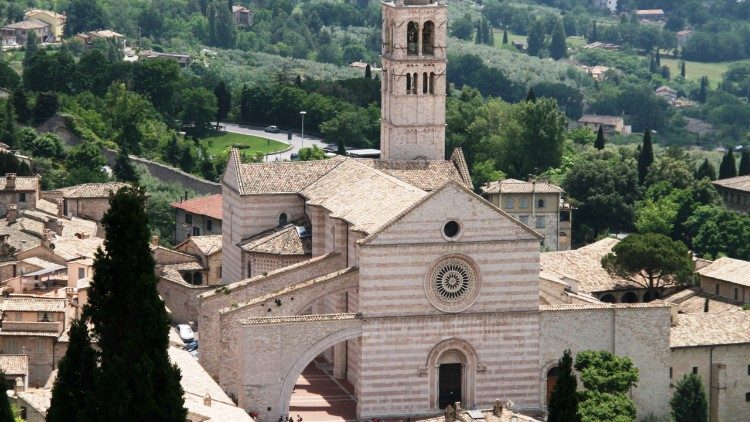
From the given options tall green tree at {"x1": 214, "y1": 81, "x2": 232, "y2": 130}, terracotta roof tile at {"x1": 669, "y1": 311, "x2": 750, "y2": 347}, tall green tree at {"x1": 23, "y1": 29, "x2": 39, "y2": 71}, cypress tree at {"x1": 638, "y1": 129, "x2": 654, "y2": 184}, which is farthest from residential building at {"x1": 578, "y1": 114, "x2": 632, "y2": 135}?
terracotta roof tile at {"x1": 669, "y1": 311, "x2": 750, "y2": 347}

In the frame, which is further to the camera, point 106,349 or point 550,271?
point 550,271

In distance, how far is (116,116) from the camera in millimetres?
123688

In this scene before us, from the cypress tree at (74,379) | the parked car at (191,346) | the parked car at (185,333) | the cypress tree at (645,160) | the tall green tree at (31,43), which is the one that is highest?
the tall green tree at (31,43)

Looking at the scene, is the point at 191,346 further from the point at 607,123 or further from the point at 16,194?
the point at 607,123

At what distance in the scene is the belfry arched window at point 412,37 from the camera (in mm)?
87294

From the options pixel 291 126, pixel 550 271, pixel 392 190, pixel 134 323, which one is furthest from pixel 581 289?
pixel 291 126

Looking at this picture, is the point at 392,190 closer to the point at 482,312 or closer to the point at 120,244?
the point at 482,312

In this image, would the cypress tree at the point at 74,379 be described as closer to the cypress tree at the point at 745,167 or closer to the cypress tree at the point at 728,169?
the cypress tree at the point at 728,169

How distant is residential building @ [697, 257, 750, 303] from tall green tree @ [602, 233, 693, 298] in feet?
2.38

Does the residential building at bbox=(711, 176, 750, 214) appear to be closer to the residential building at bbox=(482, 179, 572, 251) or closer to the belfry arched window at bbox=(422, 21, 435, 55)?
the residential building at bbox=(482, 179, 572, 251)

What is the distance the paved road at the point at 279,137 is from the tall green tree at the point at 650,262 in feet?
112

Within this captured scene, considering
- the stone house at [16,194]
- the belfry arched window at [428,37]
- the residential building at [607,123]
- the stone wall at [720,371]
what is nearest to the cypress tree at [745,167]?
the belfry arched window at [428,37]

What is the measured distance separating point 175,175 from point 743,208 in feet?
85.0

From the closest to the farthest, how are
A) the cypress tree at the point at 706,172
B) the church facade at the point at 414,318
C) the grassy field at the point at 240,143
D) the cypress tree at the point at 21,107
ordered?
the church facade at the point at 414,318 < the cypress tree at the point at 706,172 < the cypress tree at the point at 21,107 < the grassy field at the point at 240,143
